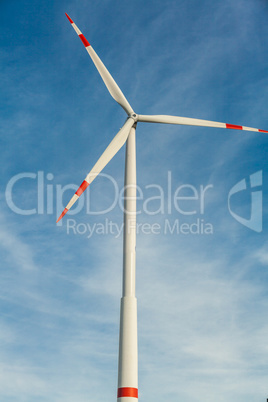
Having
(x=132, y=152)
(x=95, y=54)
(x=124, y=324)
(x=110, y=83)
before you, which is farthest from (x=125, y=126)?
(x=124, y=324)


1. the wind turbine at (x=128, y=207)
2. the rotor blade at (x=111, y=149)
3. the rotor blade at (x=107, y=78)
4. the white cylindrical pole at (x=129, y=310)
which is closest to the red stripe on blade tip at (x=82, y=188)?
the wind turbine at (x=128, y=207)

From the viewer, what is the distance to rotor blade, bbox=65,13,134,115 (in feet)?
131

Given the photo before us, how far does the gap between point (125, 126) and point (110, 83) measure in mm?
5911

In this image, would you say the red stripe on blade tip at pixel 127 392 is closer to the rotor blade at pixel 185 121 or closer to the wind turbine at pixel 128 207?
the wind turbine at pixel 128 207

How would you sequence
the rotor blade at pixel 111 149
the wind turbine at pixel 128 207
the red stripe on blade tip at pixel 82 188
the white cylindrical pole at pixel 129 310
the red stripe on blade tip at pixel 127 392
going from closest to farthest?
the red stripe on blade tip at pixel 127 392 → the white cylindrical pole at pixel 129 310 → the wind turbine at pixel 128 207 → the red stripe on blade tip at pixel 82 188 → the rotor blade at pixel 111 149

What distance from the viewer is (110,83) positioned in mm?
41125

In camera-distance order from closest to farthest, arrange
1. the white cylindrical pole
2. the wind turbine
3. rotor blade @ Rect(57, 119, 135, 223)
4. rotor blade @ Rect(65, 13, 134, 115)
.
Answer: the white cylindrical pole → the wind turbine → rotor blade @ Rect(57, 119, 135, 223) → rotor blade @ Rect(65, 13, 134, 115)

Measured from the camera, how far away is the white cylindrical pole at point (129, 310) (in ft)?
89.4

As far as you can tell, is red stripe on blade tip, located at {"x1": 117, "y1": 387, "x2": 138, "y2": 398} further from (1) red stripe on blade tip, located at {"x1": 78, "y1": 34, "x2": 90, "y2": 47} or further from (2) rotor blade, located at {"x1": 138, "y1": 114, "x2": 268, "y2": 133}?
(1) red stripe on blade tip, located at {"x1": 78, "y1": 34, "x2": 90, "y2": 47}

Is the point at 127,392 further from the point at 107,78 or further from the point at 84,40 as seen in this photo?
the point at 84,40

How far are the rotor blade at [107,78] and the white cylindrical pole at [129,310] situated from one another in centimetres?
732

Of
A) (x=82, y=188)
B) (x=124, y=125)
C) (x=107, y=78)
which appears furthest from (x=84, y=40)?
(x=82, y=188)

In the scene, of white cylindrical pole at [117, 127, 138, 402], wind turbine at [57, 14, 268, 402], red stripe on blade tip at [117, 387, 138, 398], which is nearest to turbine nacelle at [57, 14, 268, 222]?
wind turbine at [57, 14, 268, 402]

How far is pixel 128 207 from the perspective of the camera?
32531mm
